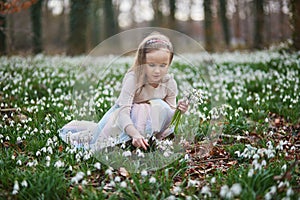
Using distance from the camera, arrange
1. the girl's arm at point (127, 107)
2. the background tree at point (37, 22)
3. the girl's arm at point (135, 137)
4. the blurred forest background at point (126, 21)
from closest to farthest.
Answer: the girl's arm at point (135, 137)
the girl's arm at point (127, 107)
the blurred forest background at point (126, 21)
the background tree at point (37, 22)

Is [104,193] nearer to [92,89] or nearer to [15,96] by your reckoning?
[92,89]

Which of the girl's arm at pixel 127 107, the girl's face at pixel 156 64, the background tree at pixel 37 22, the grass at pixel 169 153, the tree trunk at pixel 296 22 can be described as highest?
the background tree at pixel 37 22

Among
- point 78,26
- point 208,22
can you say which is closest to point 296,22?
point 208,22

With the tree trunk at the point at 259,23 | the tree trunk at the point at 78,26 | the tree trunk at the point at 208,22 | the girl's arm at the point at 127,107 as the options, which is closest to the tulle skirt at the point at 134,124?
the girl's arm at the point at 127,107

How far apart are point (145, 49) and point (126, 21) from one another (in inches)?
1224

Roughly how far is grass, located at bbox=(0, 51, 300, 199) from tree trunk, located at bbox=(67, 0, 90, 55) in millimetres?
7798

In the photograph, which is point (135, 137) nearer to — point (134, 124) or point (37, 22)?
point (134, 124)

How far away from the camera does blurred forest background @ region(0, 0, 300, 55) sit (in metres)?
11.3

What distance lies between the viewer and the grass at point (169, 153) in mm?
A: 3002

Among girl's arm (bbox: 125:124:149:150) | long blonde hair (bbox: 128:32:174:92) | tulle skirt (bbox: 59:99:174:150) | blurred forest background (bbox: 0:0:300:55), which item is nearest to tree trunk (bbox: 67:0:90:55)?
blurred forest background (bbox: 0:0:300:55)

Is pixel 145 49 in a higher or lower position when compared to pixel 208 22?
lower

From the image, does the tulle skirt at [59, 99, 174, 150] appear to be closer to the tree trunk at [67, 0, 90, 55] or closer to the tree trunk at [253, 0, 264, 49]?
the tree trunk at [67, 0, 90, 55]

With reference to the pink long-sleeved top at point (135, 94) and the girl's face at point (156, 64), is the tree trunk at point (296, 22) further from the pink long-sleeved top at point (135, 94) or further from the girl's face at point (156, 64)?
the girl's face at point (156, 64)

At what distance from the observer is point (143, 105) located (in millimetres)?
4023
